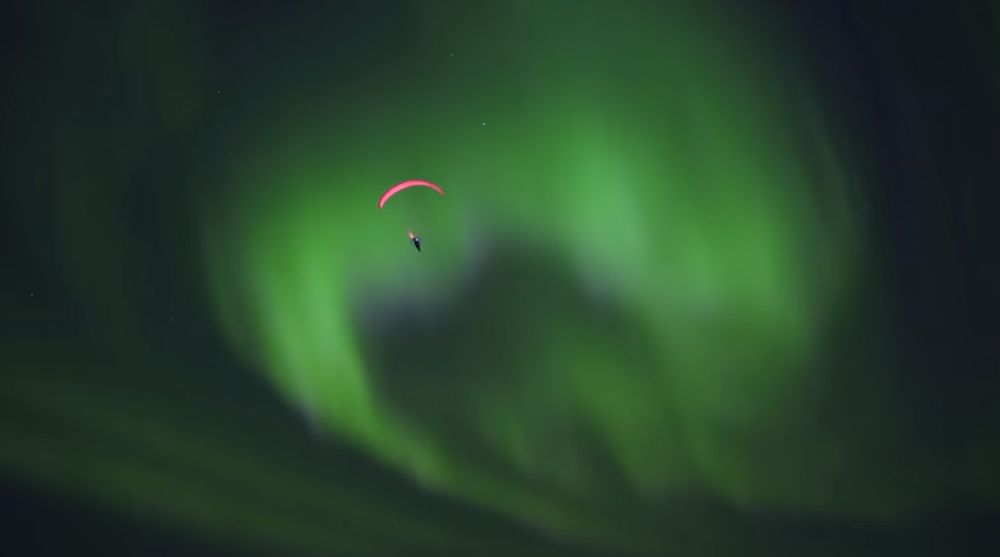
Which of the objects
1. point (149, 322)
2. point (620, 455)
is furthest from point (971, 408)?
point (149, 322)

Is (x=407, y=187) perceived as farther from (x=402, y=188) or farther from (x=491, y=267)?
(x=491, y=267)

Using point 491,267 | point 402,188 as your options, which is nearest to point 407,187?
point 402,188

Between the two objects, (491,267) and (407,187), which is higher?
(407,187)
